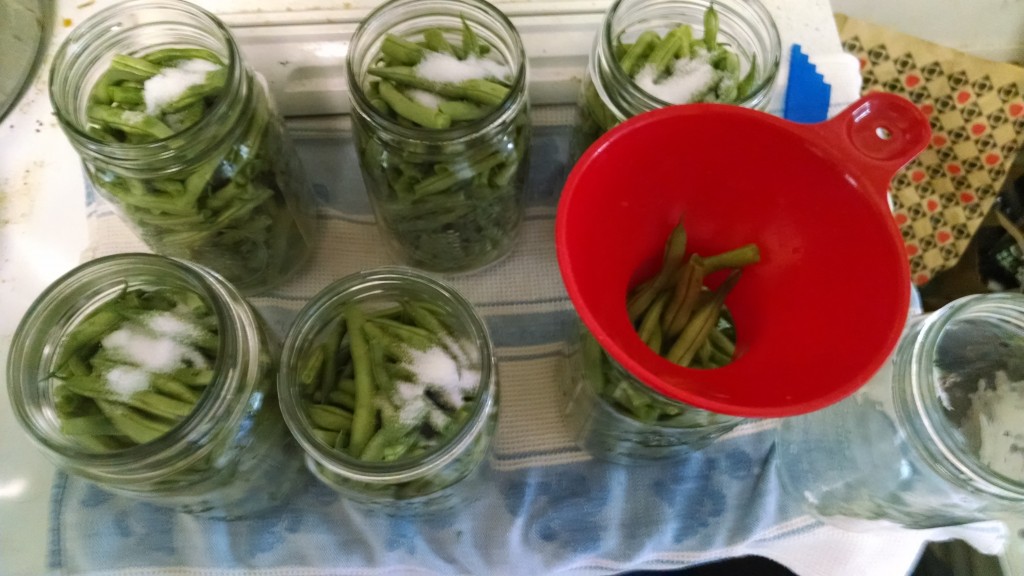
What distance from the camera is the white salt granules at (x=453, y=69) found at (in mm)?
412

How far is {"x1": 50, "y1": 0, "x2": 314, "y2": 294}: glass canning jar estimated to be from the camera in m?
0.38

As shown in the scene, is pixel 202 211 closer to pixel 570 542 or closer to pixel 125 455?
pixel 125 455

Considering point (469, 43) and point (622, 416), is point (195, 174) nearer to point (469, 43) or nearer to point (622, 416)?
point (469, 43)

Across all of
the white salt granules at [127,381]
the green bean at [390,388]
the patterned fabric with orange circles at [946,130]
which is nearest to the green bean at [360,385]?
the green bean at [390,388]

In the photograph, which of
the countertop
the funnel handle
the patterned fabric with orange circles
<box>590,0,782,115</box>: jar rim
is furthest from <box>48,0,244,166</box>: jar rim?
the patterned fabric with orange circles

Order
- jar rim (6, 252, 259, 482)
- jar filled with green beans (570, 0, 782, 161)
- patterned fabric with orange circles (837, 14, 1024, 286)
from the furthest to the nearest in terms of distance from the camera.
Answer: patterned fabric with orange circles (837, 14, 1024, 286) < jar filled with green beans (570, 0, 782, 161) < jar rim (6, 252, 259, 482)

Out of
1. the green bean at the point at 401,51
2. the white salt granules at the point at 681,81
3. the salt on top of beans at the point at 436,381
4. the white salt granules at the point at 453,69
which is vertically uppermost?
the green bean at the point at 401,51

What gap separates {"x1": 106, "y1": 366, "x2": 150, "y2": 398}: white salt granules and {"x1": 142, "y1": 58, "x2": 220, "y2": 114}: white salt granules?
16 centimetres

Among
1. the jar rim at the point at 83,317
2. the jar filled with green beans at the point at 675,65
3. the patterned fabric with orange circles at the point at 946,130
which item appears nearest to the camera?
the jar rim at the point at 83,317

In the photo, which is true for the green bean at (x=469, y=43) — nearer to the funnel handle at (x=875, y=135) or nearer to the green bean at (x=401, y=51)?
the green bean at (x=401, y=51)

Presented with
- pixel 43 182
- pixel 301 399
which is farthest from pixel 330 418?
pixel 43 182

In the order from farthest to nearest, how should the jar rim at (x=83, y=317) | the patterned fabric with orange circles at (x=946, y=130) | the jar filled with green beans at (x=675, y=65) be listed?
the patterned fabric with orange circles at (x=946, y=130) < the jar filled with green beans at (x=675, y=65) < the jar rim at (x=83, y=317)

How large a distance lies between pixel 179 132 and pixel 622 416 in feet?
0.97

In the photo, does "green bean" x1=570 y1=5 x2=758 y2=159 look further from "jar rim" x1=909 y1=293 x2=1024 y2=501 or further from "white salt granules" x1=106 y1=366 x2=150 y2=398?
"white salt granules" x1=106 y1=366 x2=150 y2=398
